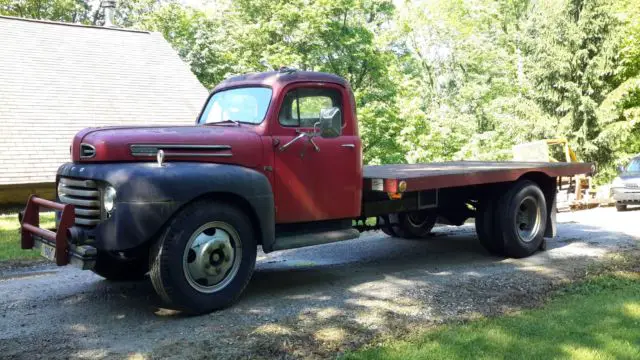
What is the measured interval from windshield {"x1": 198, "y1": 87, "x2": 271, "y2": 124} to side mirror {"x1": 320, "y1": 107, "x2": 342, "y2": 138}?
0.60 metres

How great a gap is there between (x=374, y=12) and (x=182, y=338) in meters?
33.6

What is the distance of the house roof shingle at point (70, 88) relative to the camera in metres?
16.0

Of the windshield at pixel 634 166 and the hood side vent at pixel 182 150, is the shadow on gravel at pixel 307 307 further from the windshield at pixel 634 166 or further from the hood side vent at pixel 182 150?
the windshield at pixel 634 166

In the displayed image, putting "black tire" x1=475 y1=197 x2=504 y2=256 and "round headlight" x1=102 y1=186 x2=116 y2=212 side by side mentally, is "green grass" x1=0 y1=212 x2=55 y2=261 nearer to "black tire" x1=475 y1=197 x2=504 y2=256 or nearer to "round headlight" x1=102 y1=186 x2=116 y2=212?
"round headlight" x1=102 y1=186 x2=116 y2=212

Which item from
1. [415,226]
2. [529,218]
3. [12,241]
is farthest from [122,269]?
[529,218]

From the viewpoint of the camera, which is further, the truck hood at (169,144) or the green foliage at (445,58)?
the green foliage at (445,58)

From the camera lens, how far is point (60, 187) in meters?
5.52

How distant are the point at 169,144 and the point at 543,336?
11.6 ft

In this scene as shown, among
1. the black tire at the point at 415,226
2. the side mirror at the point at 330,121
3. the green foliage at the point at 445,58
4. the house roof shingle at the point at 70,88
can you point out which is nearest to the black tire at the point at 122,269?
the side mirror at the point at 330,121

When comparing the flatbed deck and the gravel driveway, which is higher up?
the flatbed deck

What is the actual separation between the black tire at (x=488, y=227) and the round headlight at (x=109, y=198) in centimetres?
491

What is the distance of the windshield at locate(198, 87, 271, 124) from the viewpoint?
6051mm

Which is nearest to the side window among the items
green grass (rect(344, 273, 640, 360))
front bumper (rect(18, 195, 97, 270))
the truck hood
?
the truck hood

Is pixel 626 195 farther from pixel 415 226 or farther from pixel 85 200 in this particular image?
pixel 85 200
